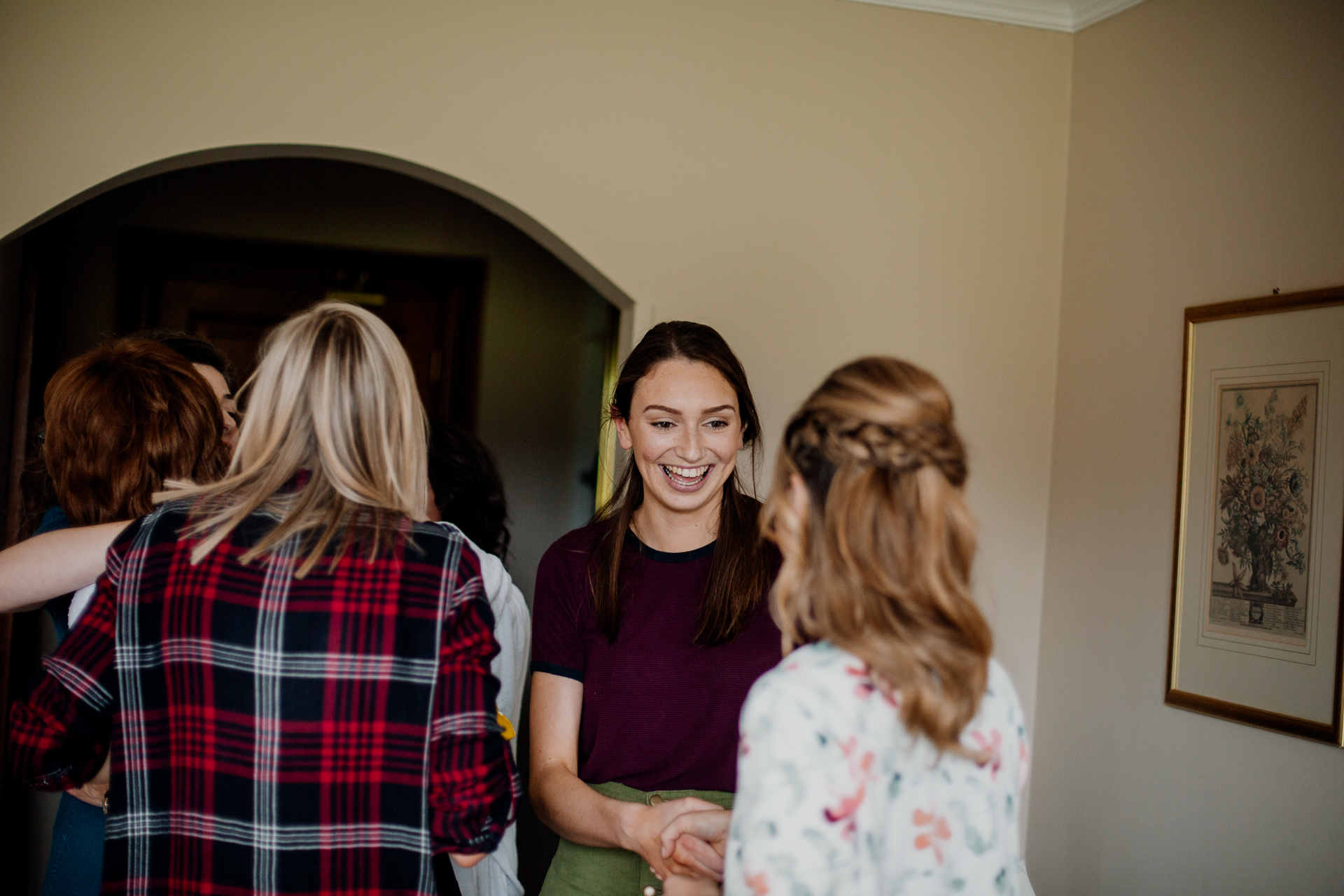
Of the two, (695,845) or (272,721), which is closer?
(272,721)

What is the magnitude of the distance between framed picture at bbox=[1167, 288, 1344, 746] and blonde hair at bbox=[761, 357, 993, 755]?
4.71 feet

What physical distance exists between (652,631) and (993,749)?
70cm

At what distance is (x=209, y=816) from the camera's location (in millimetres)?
1248

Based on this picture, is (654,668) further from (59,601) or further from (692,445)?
(59,601)

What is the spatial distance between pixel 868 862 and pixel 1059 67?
266 centimetres

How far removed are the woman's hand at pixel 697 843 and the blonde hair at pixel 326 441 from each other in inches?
22.5

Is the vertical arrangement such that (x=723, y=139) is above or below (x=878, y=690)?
above

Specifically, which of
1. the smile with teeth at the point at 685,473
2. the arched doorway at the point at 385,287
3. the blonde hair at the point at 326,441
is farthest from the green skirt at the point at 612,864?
the arched doorway at the point at 385,287

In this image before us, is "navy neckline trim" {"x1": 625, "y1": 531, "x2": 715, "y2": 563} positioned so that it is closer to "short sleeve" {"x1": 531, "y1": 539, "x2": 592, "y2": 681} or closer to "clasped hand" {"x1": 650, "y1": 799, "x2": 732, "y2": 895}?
"short sleeve" {"x1": 531, "y1": 539, "x2": 592, "y2": 681}

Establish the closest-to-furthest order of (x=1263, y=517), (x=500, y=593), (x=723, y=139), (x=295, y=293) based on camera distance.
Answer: (x=500, y=593) → (x=1263, y=517) → (x=723, y=139) → (x=295, y=293)

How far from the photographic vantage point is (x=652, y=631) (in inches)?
66.8

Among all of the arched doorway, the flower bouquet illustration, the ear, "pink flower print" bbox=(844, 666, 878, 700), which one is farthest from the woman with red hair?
the flower bouquet illustration

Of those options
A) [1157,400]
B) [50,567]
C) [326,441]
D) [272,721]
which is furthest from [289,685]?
[1157,400]

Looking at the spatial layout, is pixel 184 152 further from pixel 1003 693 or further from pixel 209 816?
pixel 1003 693
